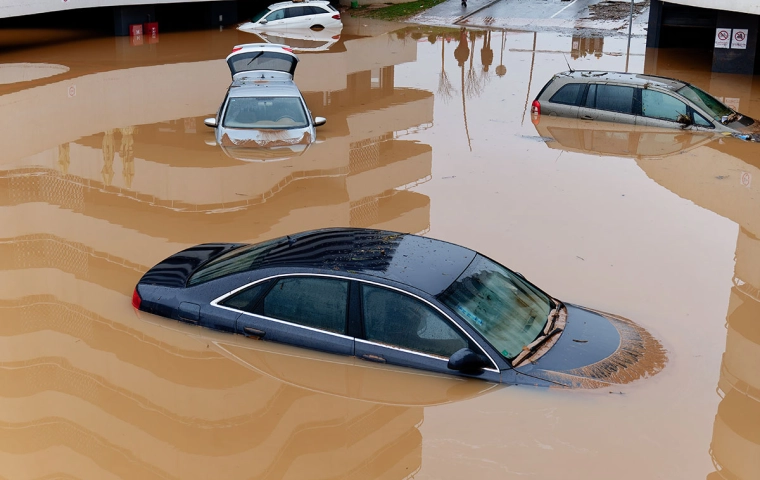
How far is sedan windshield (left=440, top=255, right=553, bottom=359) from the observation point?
8.07 metres

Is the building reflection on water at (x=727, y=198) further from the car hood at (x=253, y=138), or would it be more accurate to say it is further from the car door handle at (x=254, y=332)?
the car hood at (x=253, y=138)

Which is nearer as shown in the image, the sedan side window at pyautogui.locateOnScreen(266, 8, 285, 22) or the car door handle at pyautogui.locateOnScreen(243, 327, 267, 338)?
the car door handle at pyautogui.locateOnScreen(243, 327, 267, 338)

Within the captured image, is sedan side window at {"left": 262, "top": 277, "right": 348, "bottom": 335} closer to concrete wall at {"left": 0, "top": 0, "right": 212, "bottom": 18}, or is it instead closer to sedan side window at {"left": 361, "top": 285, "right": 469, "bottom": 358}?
sedan side window at {"left": 361, "top": 285, "right": 469, "bottom": 358}

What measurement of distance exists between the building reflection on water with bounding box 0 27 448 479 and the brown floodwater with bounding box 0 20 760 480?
3 cm

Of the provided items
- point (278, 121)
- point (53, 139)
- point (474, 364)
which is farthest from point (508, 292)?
point (53, 139)

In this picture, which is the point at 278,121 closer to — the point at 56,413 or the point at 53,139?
the point at 53,139

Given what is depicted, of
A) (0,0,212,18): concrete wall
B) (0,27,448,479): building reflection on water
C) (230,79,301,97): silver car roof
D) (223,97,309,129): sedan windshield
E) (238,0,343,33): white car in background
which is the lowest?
(0,27,448,479): building reflection on water

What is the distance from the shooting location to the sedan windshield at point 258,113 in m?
17.5

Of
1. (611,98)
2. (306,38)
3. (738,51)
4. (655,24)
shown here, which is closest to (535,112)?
(611,98)

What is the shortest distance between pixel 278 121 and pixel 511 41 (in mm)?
19757

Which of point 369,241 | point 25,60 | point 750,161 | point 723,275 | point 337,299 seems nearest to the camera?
point 337,299

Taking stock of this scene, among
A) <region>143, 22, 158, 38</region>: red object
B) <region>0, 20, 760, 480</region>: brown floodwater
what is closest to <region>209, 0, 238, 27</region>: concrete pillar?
<region>143, 22, 158, 38</region>: red object

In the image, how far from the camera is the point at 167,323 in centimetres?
923

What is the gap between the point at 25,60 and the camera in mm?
29031
